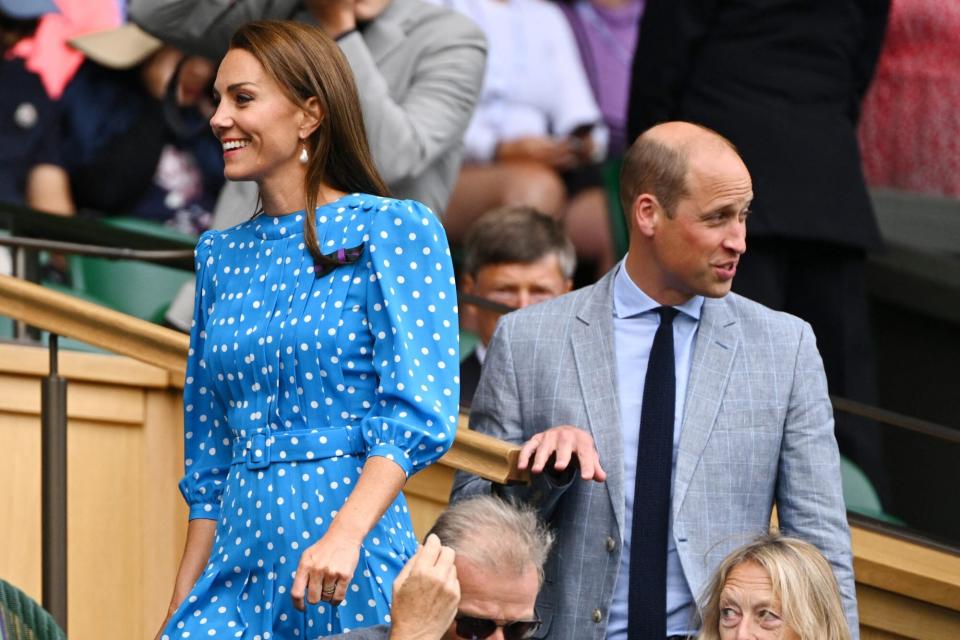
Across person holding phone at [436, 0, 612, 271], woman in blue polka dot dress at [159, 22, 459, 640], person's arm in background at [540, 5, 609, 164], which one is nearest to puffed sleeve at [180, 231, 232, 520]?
woman in blue polka dot dress at [159, 22, 459, 640]

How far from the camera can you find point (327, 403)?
294 centimetres

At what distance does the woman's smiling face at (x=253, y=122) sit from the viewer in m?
3.02

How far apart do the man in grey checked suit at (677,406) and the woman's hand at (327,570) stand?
69cm

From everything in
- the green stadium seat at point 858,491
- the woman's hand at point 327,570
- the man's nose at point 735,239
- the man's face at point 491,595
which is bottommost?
the green stadium seat at point 858,491

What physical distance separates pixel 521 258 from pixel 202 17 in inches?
41.9

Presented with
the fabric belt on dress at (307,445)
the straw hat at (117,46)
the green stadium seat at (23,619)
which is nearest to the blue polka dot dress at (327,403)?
the fabric belt on dress at (307,445)

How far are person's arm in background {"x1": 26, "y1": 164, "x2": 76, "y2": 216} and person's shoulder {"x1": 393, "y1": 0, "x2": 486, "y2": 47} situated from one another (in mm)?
1461

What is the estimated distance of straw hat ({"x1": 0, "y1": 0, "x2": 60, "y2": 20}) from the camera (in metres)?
6.01

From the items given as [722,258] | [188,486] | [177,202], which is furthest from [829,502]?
[177,202]

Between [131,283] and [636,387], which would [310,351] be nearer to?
[636,387]

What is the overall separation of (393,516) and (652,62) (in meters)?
2.59

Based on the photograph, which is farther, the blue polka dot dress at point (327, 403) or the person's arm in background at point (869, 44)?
the person's arm in background at point (869, 44)

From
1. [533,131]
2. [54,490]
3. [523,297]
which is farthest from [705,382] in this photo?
[533,131]

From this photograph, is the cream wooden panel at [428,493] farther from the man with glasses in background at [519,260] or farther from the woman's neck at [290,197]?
the woman's neck at [290,197]
